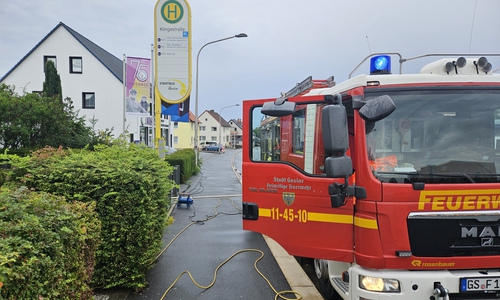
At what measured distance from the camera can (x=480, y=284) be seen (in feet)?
8.71

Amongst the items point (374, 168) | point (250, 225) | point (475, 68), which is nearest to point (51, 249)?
point (250, 225)

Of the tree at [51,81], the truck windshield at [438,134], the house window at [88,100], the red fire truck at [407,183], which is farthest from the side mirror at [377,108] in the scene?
the house window at [88,100]

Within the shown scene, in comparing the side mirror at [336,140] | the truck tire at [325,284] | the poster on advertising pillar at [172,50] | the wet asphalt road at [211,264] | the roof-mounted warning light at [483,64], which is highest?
the poster on advertising pillar at [172,50]

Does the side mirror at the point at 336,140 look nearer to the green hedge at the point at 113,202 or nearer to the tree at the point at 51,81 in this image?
the green hedge at the point at 113,202

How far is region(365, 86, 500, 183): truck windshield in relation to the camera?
2797 millimetres

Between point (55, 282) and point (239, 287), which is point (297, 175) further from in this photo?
point (55, 282)

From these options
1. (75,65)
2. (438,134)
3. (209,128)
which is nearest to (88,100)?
(75,65)

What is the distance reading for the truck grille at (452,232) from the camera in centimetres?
269

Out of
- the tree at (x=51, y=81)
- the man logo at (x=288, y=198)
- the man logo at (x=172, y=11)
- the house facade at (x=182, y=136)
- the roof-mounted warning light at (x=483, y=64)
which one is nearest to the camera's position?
the roof-mounted warning light at (x=483, y=64)

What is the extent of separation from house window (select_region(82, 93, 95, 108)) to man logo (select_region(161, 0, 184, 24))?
991 inches

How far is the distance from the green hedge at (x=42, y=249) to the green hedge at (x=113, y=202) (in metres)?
0.84

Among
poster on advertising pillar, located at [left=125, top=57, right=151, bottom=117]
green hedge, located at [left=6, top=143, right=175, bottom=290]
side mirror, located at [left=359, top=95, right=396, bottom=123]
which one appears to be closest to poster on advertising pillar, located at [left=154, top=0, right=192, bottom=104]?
green hedge, located at [left=6, top=143, right=175, bottom=290]

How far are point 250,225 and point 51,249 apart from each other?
213cm

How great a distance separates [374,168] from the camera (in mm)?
2809
